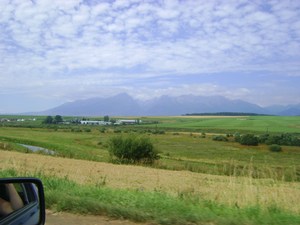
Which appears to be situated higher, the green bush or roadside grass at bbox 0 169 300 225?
roadside grass at bbox 0 169 300 225

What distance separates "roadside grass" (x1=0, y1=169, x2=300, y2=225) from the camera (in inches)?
258

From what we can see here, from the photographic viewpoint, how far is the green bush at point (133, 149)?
36.3m

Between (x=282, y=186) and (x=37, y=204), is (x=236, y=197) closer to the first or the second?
(x=282, y=186)

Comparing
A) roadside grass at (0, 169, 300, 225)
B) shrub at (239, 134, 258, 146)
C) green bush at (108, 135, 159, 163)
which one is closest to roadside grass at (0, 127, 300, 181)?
green bush at (108, 135, 159, 163)

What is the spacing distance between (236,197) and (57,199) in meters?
4.26

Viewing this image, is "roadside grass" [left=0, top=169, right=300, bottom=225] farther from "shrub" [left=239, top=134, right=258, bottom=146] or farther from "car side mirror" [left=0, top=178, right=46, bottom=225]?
"shrub" [left=239, top=134, right=258, bottom=146]

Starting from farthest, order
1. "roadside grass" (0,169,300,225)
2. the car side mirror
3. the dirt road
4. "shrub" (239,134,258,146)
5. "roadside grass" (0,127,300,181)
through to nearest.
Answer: "shrub" (239,134,258,146), "roadside grass" (0,127,300,181), the dirt road, "roadside grass" (0,169,300,225), the car side mirror

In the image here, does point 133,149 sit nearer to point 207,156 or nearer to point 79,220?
point 207,156

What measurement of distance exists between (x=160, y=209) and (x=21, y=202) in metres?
4.65

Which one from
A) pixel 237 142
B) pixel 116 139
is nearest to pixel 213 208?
pixel 116 139

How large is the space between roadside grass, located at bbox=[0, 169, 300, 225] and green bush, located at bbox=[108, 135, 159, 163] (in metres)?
27.1

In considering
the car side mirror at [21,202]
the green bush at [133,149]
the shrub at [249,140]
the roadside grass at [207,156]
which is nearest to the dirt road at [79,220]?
the car side mirror at [21,202]

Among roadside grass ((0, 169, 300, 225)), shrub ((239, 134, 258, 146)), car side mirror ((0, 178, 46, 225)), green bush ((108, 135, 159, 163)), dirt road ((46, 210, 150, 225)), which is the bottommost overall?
shrub ((239, 134, 258, 146))

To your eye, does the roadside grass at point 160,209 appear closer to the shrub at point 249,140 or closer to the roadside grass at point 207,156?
the roadside grass at point 207,156
